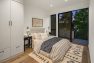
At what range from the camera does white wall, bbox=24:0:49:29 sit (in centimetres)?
459

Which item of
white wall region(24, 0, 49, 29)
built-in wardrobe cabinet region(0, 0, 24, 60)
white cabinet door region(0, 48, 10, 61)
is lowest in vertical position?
white cabinet door region(0, 48, 10, 61)

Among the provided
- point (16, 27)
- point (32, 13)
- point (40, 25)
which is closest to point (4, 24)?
point (16, 27)

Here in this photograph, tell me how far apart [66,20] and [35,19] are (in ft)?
7.09

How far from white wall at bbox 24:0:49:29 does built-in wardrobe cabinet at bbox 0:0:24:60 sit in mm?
1260

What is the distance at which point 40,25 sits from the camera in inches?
218

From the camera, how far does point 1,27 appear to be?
2.56m

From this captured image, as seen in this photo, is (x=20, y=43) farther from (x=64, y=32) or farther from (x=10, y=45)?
(x=64, y=32)

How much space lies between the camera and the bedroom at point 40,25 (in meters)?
2.68

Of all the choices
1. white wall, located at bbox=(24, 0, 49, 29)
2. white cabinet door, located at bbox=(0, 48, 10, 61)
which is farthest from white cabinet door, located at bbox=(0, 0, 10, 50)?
white wall, located at bbox=(24, 0, 49, 29)

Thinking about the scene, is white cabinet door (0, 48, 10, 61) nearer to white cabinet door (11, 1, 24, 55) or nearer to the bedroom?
the bedroom

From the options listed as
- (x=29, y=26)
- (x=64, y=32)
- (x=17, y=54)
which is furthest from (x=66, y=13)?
(x=17, y=54)

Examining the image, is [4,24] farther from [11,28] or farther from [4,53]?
[4,53]

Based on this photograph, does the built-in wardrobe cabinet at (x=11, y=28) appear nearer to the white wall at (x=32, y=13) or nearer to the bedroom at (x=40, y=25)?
the bedroom at (x=40, y=25)

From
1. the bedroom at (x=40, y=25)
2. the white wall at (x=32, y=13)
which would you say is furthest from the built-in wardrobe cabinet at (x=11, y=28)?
the white wall at (x=32, y=13)
